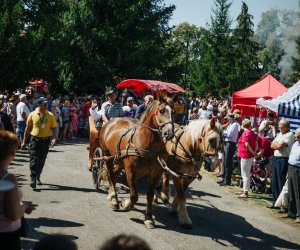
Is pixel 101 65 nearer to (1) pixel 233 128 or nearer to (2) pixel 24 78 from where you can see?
(2) pixel 24 78

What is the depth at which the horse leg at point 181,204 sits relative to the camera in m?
6.79

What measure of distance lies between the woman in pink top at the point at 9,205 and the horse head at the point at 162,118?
3064 mm

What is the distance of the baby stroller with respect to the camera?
10455 millimetres

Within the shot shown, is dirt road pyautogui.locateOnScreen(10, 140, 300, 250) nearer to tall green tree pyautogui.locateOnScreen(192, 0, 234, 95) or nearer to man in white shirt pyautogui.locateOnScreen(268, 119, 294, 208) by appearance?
man in white shirt pyautogui.locateOnScreen(268, 119, 294, 208)

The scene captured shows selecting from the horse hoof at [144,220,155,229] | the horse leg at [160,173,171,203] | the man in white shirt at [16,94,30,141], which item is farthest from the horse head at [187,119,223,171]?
→ the man in white shirt at [16,94,30,141]

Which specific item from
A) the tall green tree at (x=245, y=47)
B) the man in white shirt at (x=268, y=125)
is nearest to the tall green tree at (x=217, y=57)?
the tall green tree at (x=245, y=47)

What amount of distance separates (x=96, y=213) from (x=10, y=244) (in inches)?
154

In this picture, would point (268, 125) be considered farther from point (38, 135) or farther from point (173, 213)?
point (38, 135)

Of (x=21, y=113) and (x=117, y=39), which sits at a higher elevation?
(x=117, y=39)

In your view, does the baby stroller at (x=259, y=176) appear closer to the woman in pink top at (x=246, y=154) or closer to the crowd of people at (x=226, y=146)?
the crowd of people at (x=226, y=146)

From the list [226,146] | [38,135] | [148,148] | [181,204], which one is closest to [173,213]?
[181,204]

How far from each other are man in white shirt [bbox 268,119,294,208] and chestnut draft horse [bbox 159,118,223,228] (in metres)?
2.23

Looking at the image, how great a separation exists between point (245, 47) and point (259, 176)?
29.1 meters

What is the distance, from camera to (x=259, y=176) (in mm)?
10547
